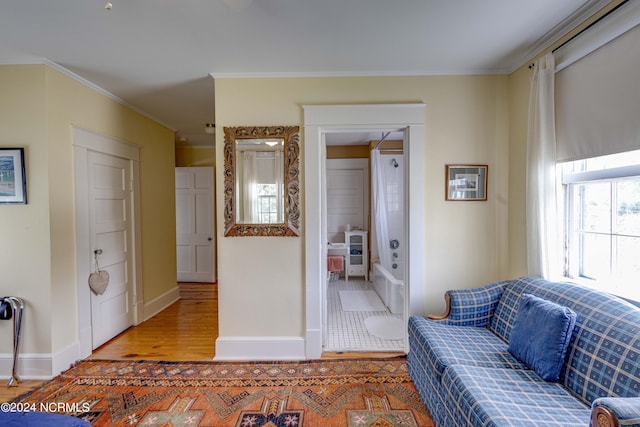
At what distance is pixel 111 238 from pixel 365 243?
12.1ft

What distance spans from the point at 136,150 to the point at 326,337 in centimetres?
306

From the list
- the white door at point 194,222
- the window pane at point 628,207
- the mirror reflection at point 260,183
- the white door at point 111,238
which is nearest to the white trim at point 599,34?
the window pane at point 628,207

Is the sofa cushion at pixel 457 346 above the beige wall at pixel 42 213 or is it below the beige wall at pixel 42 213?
below

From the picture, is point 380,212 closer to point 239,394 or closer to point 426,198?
point 426,198

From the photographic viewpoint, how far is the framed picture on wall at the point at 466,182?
239 centimetres

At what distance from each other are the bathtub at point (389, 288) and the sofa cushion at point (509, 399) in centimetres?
167

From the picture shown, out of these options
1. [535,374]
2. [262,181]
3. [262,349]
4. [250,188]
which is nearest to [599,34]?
[535,374]

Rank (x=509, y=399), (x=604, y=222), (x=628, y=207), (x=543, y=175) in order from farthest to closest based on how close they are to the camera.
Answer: (x=543, y=175)
(x=604, y=222)
(x=628, y=207)
(x=509, y=399)

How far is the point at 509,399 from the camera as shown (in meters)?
1.25

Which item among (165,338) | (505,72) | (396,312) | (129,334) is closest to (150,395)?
(165,338)

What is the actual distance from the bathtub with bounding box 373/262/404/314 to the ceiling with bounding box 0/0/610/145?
231 cm

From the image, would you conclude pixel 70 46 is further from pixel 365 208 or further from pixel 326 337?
pixel 365 208

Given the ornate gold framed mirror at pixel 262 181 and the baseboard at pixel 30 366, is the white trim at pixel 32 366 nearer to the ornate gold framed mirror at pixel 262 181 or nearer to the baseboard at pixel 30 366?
the baseboard at pixel 30 366

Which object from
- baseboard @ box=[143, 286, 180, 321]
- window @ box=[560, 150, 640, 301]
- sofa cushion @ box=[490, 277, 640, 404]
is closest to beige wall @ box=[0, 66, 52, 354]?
baseboard @ box=[143, 286, 180, 321]
